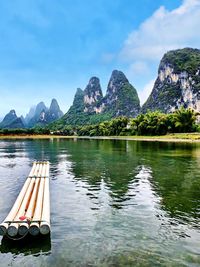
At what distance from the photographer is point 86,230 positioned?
1394 cm

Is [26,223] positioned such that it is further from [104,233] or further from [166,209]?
[166,209]

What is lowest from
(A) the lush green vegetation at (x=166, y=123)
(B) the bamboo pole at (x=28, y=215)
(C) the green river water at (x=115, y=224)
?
(C) the green river water at (x=115, y=224)

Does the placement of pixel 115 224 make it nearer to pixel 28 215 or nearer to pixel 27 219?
pixel 28 215

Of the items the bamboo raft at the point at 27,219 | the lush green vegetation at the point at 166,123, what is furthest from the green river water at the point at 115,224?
the lush green vegetation at the point at 166,123

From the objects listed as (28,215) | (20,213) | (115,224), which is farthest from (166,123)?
(28,215)

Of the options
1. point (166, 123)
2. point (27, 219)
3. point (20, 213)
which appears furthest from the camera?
point (166, 123)

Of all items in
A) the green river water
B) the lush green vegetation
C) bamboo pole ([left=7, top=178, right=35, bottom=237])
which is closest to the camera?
the green river water

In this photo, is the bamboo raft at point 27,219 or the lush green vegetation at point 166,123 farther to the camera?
the lush green vegetation at point 166,123

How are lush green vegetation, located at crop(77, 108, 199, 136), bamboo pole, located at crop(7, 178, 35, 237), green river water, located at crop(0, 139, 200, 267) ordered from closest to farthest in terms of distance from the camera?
1. green river water, located at crop(0, 139, 200, 267)
2. bamboo pole, located at crop(7, 178, 35, 237)
3. lush green vegetation, located at crop(77, 108, 199, 136)

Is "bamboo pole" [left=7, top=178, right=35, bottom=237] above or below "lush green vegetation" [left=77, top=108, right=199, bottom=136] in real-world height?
below

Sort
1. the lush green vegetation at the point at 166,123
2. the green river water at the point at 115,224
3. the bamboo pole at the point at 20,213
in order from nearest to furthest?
the green river water at the point at 115,224 → the bamboo pole at the point at 20,213 → the lush green vegetation at the point at 166,123

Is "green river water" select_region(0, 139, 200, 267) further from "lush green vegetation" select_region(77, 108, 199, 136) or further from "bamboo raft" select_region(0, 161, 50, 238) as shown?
"lush green vegetation" select_region(77, 108, 199, 136)

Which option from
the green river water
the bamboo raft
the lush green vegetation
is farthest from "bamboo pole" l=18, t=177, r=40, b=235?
the lush green vegetation

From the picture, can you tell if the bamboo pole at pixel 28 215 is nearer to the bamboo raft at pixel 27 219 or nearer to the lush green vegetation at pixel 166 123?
the bamboo raft at pixel 27 219
